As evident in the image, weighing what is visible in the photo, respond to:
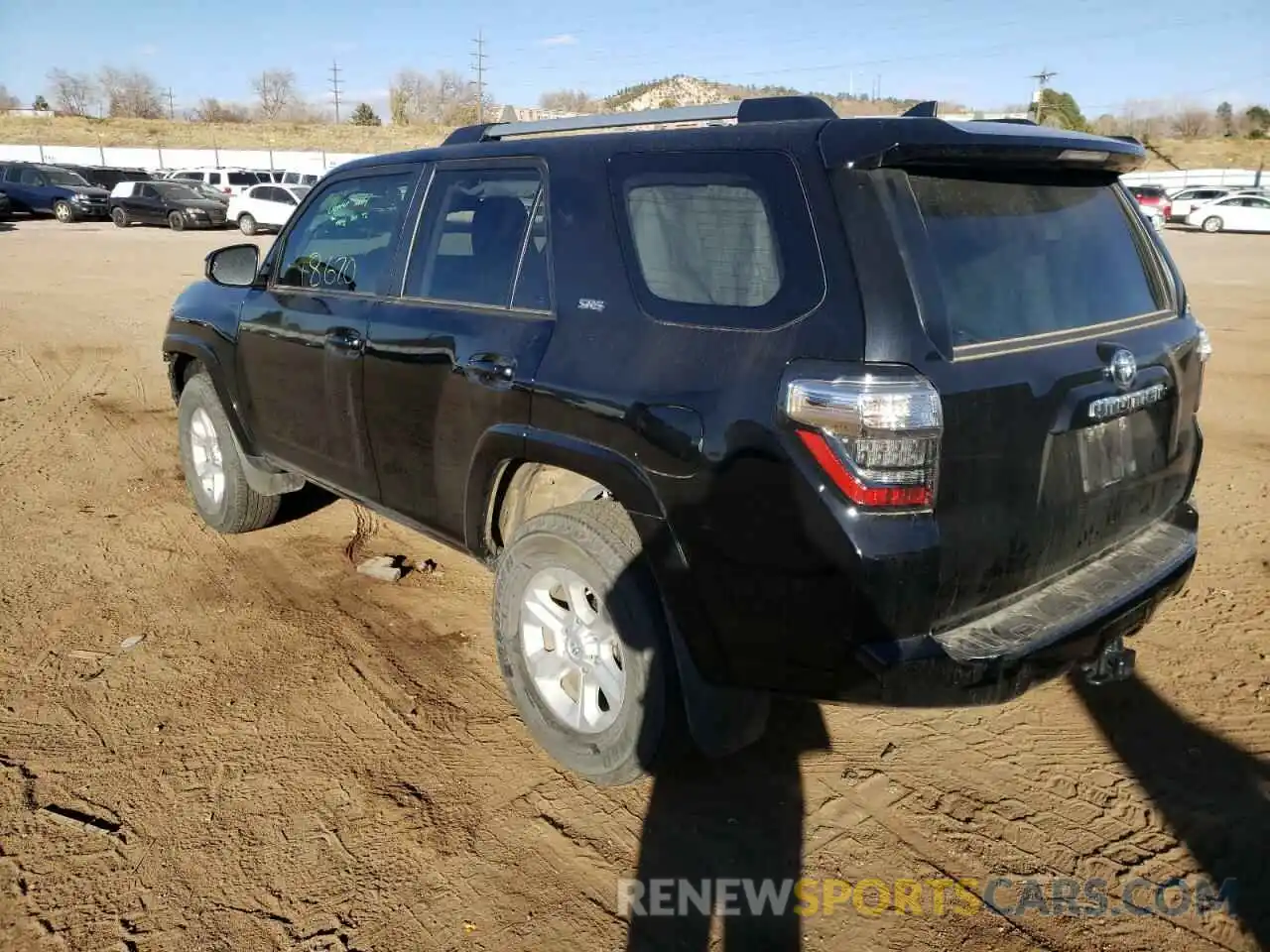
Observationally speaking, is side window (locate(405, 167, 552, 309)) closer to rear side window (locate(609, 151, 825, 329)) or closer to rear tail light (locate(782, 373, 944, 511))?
rear side window (locate(609, 151, 825, 329))

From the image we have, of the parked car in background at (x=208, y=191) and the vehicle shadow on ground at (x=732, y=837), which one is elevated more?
the parked car in background at (x=208, y=191)

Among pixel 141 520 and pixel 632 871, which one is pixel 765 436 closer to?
pixel 632 871

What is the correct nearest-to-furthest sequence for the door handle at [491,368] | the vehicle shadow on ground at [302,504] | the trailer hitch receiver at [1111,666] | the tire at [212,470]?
the trailer hitch receiver at [1111,666]
the door handle at [491,368]
the tire at [212,470]
the vehicle shadow on ground at [302,504]

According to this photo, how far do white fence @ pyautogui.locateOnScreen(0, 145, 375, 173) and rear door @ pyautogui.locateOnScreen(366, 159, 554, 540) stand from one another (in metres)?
52.7

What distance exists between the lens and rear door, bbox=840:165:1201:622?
2.36 metres

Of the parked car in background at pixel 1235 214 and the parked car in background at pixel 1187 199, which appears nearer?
the parked car in background at pixel 1235 214

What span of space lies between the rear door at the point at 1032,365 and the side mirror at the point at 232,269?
3381 mm

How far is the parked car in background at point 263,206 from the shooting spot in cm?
2864

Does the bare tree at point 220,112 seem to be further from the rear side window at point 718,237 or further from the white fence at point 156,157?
the rear side window at point 718,237

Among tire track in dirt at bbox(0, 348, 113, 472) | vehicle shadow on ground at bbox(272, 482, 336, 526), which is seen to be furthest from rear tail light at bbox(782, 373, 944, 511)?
tire track in dirt at bbox(0, 348, 113, 472)

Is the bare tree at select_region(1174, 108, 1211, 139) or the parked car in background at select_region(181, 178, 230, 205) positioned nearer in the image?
the parked car in background at select_region(181, 178, 230, 205)

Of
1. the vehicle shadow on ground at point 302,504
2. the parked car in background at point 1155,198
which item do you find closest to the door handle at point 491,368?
the vehicle shadow on ground at point 302,504

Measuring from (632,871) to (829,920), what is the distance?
56 centimetres

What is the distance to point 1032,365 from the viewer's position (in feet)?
8.22
